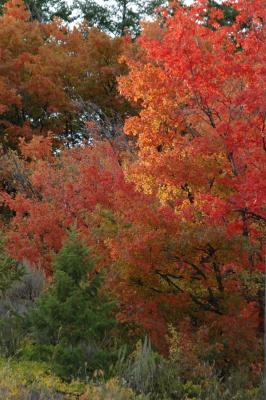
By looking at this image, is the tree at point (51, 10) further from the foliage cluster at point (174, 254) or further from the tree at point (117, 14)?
the foliage cluster at point (174, 254)

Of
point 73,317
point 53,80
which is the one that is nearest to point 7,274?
point 73,317

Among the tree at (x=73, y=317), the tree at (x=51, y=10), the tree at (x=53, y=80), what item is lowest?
the tree at (x=73, y=317)

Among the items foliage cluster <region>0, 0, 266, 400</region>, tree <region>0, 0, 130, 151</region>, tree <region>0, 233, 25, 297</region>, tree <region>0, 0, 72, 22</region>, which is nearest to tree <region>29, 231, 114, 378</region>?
foliage cluster <region>0, 0, 266, 400</region>

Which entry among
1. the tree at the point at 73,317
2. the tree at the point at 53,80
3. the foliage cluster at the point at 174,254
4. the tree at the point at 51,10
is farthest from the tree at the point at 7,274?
the tree at the point at 51,10

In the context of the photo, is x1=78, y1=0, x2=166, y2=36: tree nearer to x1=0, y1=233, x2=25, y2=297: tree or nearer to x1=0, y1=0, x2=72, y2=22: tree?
x1=0, y1=0, x2=72, y2=22: tree

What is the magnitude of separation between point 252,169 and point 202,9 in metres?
3.39

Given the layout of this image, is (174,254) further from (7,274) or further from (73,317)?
(7,274)

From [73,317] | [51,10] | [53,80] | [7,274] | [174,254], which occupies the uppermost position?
[51,10]

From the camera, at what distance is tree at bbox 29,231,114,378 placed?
8.40 meters

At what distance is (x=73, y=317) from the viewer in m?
8.82

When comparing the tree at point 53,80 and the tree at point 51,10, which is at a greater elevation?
the tree at point 51,10

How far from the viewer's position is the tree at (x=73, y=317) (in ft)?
27.6

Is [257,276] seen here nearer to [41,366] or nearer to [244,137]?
[244,137]

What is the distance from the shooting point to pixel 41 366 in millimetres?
8375
